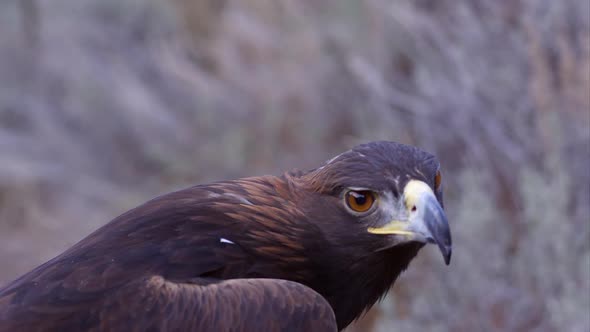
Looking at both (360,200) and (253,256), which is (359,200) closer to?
(360,200)

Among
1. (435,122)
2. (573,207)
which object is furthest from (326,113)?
(573,207)

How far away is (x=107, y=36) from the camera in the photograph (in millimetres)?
9219

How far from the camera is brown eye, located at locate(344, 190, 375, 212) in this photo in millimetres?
3166

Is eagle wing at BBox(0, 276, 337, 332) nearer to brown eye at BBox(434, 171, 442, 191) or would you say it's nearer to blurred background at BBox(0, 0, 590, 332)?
brown eye at BBox(434, 171, 442, 191)

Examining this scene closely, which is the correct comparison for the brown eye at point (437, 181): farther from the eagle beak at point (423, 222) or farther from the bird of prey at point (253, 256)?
the eagle beak at point (423, 222)

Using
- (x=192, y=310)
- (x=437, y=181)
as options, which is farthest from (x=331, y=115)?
(x=192, y=310)

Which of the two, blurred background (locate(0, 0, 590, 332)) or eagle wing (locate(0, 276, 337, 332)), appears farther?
blurred background (locate(0, 0, 590, 332))

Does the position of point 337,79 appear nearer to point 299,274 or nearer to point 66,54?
point 66,54

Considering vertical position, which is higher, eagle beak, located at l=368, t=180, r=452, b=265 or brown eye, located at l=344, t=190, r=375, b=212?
brown eye, located at l=344, t=190, r=375, b=212

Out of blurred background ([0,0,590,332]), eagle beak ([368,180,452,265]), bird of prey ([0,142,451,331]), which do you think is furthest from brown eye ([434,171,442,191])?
blurred background ([0,0,590,332])

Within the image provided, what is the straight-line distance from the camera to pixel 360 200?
3186 mm

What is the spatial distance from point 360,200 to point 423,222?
263 mm

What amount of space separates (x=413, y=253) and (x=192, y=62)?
5.62 m

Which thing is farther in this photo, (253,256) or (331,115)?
(331,115)
